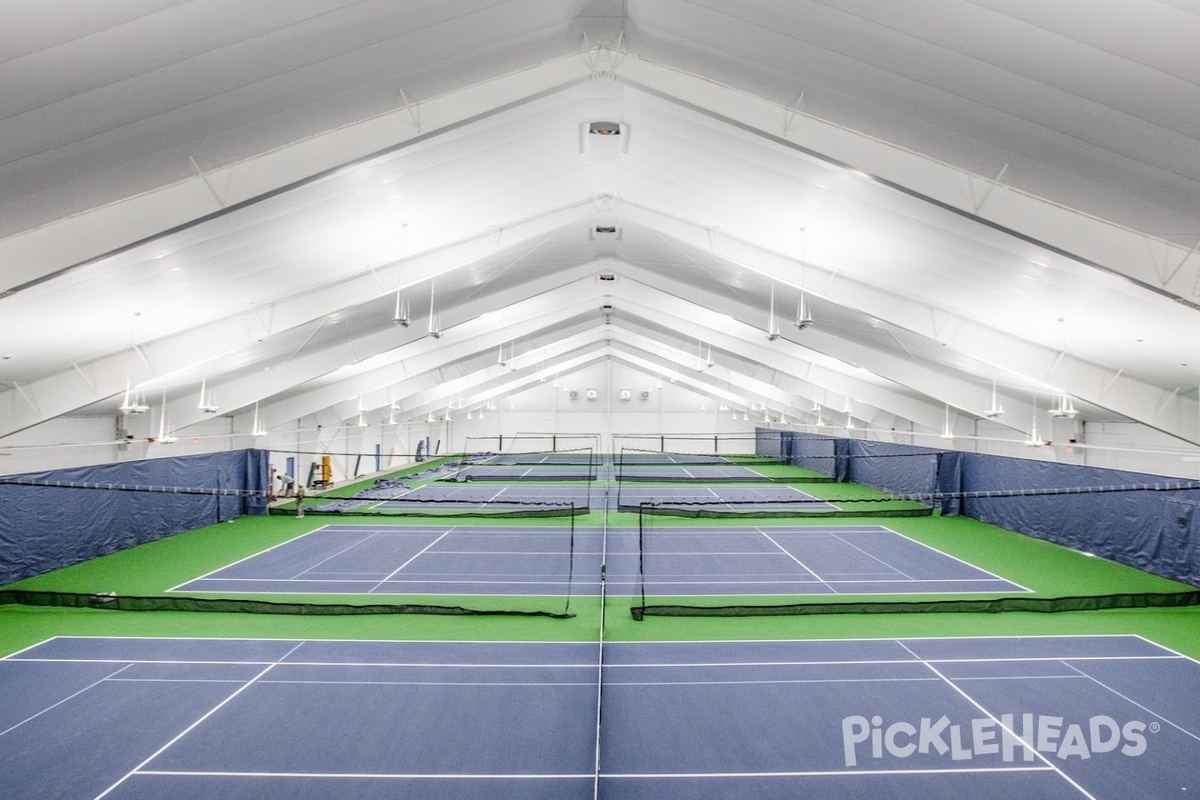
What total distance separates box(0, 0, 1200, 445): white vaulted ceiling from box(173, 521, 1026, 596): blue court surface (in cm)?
497

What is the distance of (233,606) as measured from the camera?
12211mm

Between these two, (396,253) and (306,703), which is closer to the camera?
(306,703)

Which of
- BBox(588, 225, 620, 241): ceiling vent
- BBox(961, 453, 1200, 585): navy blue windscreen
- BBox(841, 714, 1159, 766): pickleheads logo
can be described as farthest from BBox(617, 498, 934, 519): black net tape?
BBox(841, 714, 1159, 766): pickleheads logo

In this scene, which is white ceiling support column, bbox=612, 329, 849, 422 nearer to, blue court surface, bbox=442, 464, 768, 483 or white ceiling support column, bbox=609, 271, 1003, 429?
white ceiling support column, bbox=609, 271, 1003, 429

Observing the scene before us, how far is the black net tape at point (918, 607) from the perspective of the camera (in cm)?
1208

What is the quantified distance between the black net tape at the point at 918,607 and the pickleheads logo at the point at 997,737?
397cm

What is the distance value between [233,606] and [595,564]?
7.24 m

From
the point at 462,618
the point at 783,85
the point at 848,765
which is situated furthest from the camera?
the point at 462,618

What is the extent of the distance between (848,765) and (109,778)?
701 cm

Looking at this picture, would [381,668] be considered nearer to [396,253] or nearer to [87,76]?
[87,76]

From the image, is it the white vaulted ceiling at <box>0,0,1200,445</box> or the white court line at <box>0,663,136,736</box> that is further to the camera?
the white court line at <box>0,663,136,736</box>

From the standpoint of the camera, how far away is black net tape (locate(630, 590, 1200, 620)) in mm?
12078

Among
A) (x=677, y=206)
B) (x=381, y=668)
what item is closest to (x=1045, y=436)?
(x=677, y=206)

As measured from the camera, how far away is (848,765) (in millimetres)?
7090
